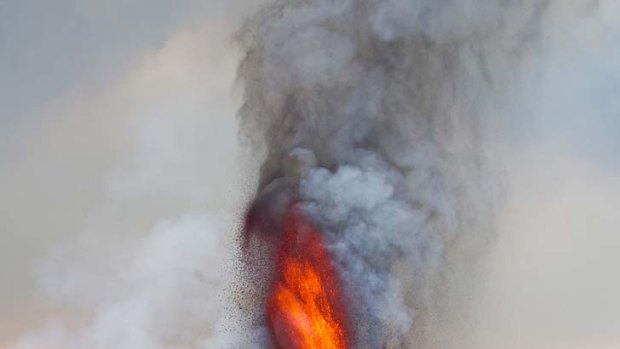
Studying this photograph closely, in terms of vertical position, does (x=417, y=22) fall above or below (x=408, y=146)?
above

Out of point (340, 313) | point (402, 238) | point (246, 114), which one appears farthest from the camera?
point (246, 114)

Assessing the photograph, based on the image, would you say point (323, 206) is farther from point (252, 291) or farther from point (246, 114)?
point (246, 114)

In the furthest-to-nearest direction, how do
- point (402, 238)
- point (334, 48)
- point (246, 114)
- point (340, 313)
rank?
point (246, 114)
point (334, 48)
point (402, 238)
point (340, 313)

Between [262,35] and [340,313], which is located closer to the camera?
[340,313]

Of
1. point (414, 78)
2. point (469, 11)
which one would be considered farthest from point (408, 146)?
point (469, 11)

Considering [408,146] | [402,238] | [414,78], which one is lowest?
[402,238]
